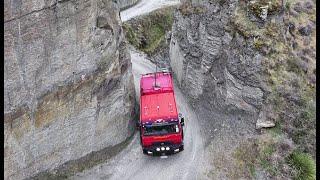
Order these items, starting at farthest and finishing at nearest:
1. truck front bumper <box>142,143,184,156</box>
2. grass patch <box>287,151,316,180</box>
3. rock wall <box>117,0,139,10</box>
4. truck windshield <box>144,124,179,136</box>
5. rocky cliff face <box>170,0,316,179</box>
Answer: rock wall <box>117,0,139,10</box>
truck front bumper <box>142,143,184,156</box>
rocky cliff face <box>170,0,316,179</box>
truck windshield <box>144,124,179,136</box>
grass patch <box>287,151,316,180</box>

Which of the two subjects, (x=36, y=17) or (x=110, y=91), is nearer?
(x=36, y=17)

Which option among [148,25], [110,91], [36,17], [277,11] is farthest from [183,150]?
[148,25]

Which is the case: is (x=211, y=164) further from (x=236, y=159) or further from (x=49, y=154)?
(x=49, y=154)

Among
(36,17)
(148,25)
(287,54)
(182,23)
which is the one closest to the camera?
(36,17)

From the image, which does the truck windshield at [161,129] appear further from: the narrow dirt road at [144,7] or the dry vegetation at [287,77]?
the narrow dirt road at [144,7]

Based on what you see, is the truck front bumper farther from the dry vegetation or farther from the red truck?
the dry vegetation

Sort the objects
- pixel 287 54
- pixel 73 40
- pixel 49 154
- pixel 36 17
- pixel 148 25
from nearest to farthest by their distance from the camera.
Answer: pixel 36 17 < pixel 73 40 < pixel 49 154 < pixel 287 54 < pixel 148 25

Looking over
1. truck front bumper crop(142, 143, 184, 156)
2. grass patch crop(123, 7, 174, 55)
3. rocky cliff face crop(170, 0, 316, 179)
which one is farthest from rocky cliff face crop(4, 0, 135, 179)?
grass patch crop(123, 7, 174, 55)
